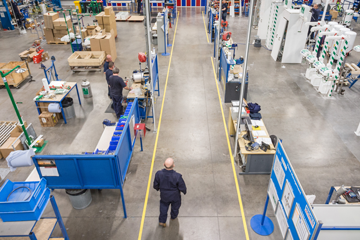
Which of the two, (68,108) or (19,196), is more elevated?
(19,196)

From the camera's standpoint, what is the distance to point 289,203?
392 cm

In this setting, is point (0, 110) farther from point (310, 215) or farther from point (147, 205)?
point (310, 215)

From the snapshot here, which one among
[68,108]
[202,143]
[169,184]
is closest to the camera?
[169,184]

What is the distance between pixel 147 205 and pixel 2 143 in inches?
196

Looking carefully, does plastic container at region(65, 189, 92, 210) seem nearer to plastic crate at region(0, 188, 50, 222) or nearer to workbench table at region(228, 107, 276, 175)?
plastic crate at region(0, 188, 50, 222)

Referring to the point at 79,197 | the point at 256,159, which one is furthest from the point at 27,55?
the point at 256,159

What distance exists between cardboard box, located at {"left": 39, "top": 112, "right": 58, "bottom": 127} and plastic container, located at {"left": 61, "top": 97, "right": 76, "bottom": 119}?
0.42 m

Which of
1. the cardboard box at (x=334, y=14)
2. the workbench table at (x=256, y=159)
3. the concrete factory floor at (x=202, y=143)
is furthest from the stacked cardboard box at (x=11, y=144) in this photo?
the cardboard box at (x=334, y=14)

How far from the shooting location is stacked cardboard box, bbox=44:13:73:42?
16.0 metres

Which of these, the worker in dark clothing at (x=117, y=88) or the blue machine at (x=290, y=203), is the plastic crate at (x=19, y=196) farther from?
the worker in dark clothing at (x=117, y=88)

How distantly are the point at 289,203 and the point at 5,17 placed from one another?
2357cm

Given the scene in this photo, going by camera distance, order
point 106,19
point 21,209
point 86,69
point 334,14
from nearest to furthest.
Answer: point 21,209, point 86,69, point 106,19, point 334,14

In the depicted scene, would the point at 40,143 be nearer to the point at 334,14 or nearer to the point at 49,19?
the point at 49,19

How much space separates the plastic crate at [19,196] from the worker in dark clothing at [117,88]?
436 cm
